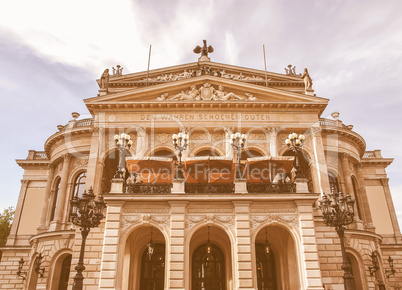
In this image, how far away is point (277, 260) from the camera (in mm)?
23656

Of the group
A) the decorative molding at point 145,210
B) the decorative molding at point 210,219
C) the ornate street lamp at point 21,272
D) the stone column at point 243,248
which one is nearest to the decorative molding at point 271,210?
the stone column at point 243,248

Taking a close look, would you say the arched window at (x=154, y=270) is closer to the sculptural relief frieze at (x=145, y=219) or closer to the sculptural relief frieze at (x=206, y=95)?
the sculptural relief frieze at (x=145, y=219)

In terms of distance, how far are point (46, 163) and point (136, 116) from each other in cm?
1558

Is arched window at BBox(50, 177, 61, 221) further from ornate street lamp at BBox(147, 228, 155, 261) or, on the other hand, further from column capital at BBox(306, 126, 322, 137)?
column capital at BBox(306, 126, 322, 137)

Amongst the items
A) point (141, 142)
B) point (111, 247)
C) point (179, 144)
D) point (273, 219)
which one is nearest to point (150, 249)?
point (111, 247)

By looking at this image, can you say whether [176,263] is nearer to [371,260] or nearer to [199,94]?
[199,94]

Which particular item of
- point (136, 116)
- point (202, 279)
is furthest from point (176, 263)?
point (136, 116)

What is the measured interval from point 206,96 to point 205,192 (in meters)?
10.0

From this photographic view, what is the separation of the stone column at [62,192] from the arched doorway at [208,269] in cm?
1192

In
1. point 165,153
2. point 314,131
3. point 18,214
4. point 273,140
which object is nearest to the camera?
point 273,140

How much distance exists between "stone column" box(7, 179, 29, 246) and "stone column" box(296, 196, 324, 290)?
2814cm

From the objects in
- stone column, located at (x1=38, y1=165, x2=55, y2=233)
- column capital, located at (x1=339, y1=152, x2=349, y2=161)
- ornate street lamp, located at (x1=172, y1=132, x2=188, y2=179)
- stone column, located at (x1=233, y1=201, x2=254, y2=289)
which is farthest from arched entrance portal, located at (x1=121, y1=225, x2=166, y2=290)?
column capital, located at (x1=339, y1=152, x2=349, y2=161)

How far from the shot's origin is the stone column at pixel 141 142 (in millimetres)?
26547

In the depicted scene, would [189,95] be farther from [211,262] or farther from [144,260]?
[144,260]
